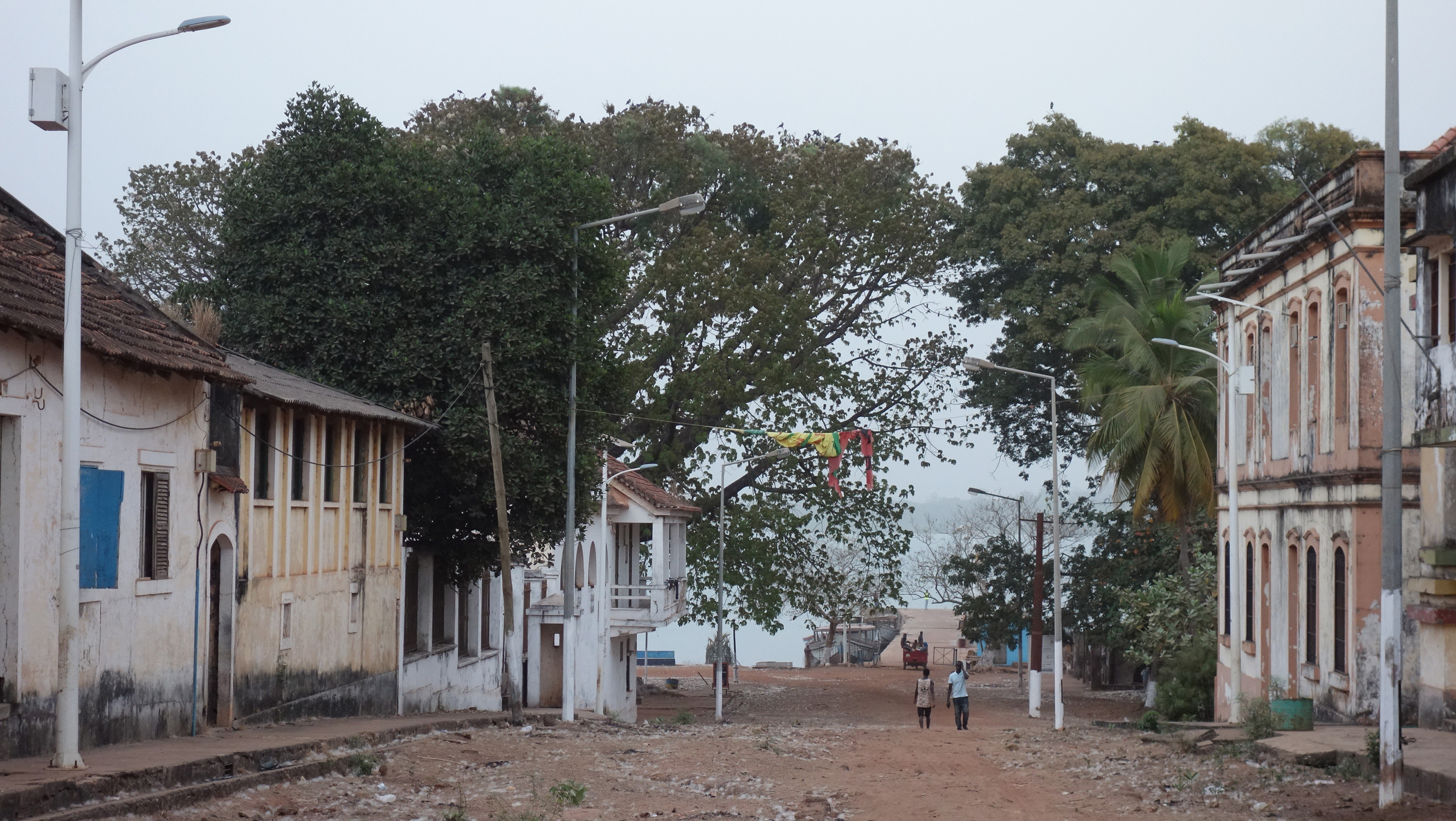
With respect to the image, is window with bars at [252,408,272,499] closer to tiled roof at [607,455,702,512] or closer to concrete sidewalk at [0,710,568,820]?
concrete sidewalk at [0,710,568,820]

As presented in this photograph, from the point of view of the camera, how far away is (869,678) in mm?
56969

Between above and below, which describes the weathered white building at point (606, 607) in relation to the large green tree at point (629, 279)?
below

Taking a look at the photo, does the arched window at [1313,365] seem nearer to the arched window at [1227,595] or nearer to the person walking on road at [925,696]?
the arched window at [1227,595]

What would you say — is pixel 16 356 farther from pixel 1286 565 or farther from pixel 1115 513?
pixel 1115 513

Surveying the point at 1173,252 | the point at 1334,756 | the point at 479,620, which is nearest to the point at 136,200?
the point at 479,620

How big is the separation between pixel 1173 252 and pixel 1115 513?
9.76 metres

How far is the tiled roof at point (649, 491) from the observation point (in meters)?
40.1

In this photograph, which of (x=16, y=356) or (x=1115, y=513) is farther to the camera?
(x=1115, y=513)

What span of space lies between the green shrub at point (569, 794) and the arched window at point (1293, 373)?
15757 mm

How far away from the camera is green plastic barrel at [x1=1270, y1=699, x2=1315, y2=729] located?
68.3 ft

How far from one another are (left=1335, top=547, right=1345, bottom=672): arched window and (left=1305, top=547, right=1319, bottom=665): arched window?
38.3 inches

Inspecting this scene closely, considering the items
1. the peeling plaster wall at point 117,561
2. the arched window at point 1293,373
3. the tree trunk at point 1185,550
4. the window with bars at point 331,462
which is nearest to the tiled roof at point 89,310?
the peeling plaster wall at point 117,561

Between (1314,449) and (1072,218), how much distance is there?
64.6 ft

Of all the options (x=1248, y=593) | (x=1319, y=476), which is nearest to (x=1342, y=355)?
(x=1319, y=476)
